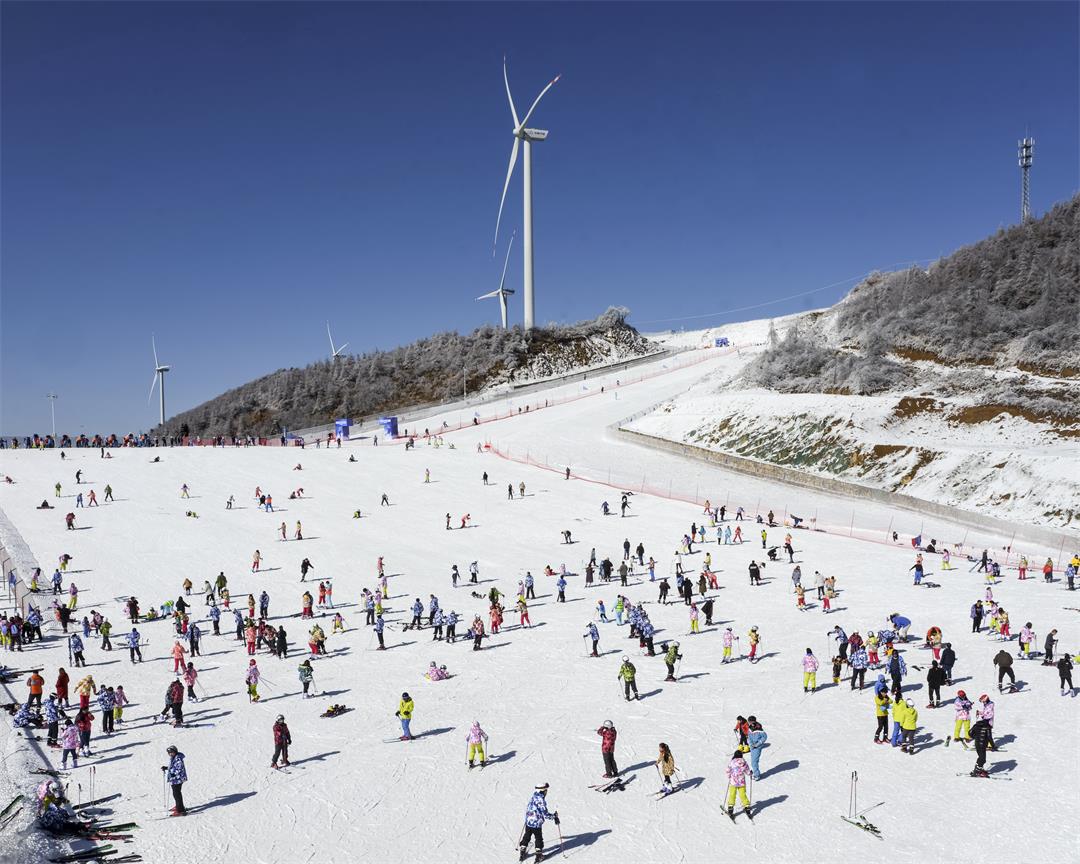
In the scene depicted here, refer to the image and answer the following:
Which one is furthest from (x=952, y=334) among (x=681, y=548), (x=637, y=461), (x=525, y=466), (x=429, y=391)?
(x=429, y=391)

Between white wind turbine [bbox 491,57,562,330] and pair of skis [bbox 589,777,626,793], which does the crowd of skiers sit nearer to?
pair of skis [bbox 589,777,626,793]

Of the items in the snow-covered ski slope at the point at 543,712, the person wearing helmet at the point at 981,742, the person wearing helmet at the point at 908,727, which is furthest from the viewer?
the person wearing helmet at the point at 908,727

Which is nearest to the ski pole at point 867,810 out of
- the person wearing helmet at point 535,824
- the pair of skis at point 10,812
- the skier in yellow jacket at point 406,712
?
the person wearing helmet at point 535,824

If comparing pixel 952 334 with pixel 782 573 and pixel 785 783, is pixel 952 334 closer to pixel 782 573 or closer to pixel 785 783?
pixel 782 573

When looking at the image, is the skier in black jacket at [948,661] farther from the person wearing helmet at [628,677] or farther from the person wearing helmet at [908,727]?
the person wearing helmet at [628,677]

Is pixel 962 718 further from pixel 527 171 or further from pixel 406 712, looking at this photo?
pixel 527 171

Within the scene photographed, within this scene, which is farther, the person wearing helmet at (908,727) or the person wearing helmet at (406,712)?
the person wearing helmet at (406,712)
